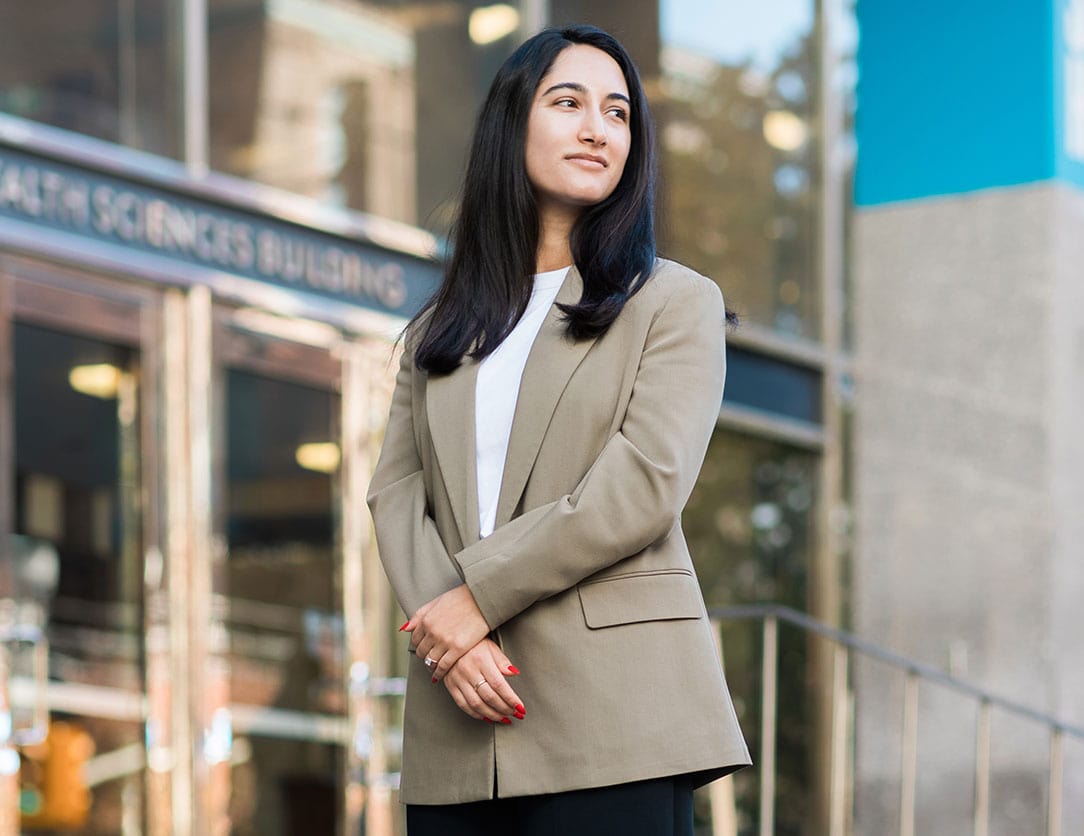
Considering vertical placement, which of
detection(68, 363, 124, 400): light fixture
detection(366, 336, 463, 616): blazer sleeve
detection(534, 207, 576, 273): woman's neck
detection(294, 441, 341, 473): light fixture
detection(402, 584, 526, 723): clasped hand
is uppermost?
detection(68, 363, 124, 400): light fixture

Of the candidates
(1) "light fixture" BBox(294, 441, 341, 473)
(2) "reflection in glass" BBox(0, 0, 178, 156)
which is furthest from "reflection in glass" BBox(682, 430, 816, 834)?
(2) "reflection in glass" BBox(0, 0, 178, 156)

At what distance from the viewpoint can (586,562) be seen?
209 cm

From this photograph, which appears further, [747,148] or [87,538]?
[747,148]

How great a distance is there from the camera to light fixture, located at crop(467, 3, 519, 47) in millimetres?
7156

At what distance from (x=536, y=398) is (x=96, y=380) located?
369 cm

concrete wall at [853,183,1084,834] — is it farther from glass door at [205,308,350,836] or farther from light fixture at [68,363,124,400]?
light fixture at [68,363,124,400]

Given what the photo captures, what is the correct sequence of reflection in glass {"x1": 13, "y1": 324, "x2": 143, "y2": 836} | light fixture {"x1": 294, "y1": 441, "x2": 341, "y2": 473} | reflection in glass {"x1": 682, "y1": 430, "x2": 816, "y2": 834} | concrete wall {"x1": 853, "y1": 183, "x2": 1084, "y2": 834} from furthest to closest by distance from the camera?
1. reflection in glass {"x1": 682, "y1": 430, "x2": 816, "y2": 834}
2. concrete wall {"x1": 853, "y1": 183, "x2": 1084, "y2": 834}
3. light fixture {"x1": 294, "y1": 441, "x2": 341, "y2": 473}
4. reflection in glass {"x1": 13, "y1": 324, "x2": 143, "y2": 836}

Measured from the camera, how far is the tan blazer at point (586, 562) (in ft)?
6.89

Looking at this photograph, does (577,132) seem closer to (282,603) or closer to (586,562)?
(586,562)

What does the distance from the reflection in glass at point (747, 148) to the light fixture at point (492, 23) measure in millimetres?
952

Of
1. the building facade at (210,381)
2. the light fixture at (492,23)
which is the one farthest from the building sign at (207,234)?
the light fixture at (492,23)

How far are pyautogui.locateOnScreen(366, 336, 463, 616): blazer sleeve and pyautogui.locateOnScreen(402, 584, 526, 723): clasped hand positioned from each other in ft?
0.19

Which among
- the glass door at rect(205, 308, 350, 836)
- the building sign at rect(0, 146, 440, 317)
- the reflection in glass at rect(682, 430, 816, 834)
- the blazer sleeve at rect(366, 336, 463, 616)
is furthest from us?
the reflection in glass at rect(682, 430, 816, 834)

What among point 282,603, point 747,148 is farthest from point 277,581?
point 747,148
